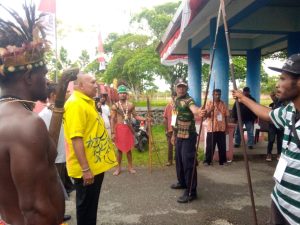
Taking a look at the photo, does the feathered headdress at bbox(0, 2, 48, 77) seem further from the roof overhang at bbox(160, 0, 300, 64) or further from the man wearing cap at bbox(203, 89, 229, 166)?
the man wearing cap at bbox(203, 89, 229, 166)

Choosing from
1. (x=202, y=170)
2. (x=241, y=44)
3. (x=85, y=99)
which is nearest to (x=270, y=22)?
(x=241, y=44)

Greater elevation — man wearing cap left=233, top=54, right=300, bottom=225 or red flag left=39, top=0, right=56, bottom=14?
red flag left=39, top=0, right=56, bottom=14

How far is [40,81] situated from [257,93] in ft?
35.0

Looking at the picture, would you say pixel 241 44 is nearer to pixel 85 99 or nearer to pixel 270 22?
pixel 270 22

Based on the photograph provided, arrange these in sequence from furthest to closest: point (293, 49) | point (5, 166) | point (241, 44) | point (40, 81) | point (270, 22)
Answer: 1. point (241, 44)
2. point (293, 49)
3. point (270, 22)
4. point (40, 81)
5. point (5, 166)

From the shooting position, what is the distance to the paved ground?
4.07 m

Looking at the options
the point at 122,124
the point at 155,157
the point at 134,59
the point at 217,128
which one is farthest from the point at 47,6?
the point at 134,59

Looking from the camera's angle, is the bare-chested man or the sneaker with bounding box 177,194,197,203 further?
the sneaker with bounding box 177,194,197,203

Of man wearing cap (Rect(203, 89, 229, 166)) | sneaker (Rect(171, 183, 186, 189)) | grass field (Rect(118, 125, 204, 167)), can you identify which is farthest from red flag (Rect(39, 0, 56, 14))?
sneaker (Rect(171, 183, 186, 189))

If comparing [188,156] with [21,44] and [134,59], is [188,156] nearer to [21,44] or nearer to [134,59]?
[21,44]

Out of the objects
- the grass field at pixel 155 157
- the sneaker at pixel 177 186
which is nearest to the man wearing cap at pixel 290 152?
the sneaker at pixel 177 186

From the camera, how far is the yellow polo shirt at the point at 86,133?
2918mm

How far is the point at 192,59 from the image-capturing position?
11227 mm

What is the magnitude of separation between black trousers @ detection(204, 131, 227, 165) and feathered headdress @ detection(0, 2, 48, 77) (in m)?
5.42
